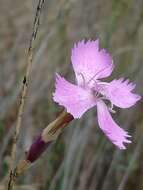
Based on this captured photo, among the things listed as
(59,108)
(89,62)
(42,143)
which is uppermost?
(59,108)

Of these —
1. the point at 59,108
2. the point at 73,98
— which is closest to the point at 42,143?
the point at 73,98

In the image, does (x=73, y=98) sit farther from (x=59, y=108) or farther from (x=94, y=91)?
(x=59, y=108)

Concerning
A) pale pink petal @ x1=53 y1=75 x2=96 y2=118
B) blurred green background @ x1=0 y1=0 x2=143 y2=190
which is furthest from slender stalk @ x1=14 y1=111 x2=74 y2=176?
blurred green background @ x1=0 y1=0 x2=143 y2=190

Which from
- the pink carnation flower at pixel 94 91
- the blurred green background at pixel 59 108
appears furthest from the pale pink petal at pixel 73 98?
the blurred green background at pixel 59 108

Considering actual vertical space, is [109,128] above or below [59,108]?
below

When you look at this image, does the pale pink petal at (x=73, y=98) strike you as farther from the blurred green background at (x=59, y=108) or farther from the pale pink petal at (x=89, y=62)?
the blurred green background at (x=59, y=108)

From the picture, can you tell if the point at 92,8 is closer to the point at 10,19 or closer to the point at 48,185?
the point at 10,19

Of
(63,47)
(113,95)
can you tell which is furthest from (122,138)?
(63,47)

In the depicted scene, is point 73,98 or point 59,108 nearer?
point 73,98
